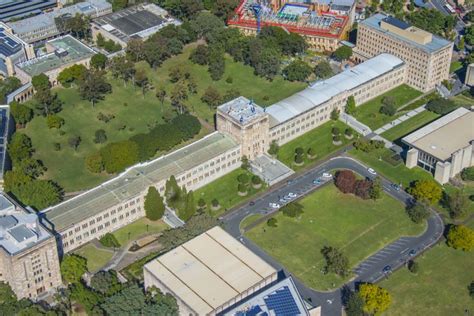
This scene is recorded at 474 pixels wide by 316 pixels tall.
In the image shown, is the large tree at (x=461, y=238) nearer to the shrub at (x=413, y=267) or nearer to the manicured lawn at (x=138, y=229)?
the shrub at (x=413, y=267)

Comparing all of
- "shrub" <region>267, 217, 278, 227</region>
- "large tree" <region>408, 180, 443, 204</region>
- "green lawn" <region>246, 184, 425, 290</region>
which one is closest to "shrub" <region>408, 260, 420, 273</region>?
"green lawn" <region>246, 184, 425, 290</region>

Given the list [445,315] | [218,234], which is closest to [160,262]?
[218,234]

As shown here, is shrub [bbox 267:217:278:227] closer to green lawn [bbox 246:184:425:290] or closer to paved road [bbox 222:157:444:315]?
green lawn [bbox 246:184:425:290]

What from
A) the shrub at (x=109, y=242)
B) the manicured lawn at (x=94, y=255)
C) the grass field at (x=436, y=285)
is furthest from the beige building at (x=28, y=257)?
the grass field at (x=436, y=285)

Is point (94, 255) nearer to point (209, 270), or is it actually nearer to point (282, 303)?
point (209, 270)

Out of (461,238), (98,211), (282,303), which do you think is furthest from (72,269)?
(461,238)

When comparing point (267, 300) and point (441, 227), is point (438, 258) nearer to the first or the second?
point (441, 227)
